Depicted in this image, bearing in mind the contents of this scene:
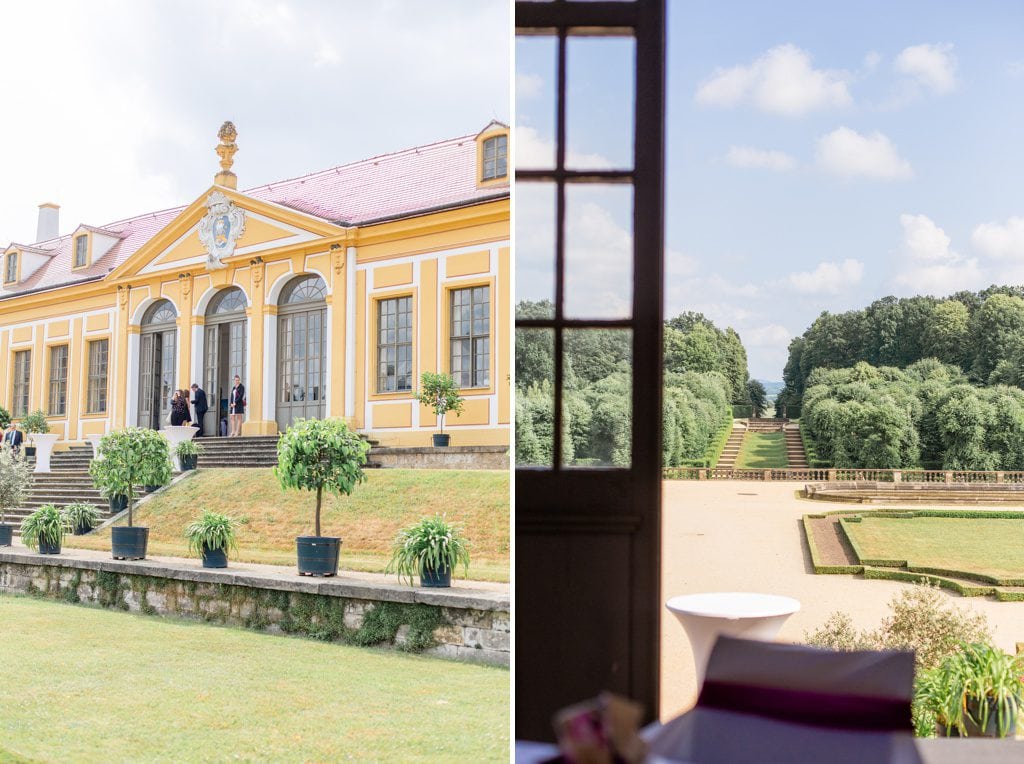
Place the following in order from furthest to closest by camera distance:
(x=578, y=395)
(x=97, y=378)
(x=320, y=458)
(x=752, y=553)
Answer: (x=97, y=378) → (x=320, y=458) → (x=752, y=553) → (x=578, y=395)

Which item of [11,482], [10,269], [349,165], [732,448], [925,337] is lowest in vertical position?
[11,482]

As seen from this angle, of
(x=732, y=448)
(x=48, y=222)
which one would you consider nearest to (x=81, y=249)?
(x=48, y=222)

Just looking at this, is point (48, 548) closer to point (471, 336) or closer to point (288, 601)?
point (288, 601)

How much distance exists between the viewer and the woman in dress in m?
4.46

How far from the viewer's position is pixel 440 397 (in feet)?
12.8

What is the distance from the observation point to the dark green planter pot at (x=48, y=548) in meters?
4.76

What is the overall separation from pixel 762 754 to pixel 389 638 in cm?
239

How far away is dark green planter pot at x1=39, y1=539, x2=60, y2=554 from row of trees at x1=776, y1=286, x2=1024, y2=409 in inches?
145

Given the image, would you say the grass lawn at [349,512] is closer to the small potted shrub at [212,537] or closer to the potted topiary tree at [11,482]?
the small potted shrub at [212,537]

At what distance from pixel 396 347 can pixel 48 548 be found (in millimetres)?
2240

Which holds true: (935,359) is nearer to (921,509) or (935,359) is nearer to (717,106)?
(921,509)

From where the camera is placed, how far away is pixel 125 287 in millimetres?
4496

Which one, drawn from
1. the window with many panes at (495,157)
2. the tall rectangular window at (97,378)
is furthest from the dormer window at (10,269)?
the window with many panes at (495,157)

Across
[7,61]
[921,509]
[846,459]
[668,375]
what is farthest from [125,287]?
[921,509]
